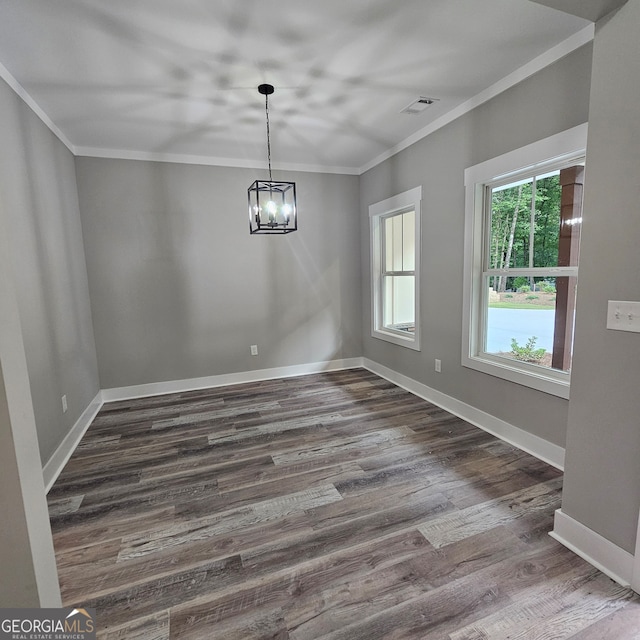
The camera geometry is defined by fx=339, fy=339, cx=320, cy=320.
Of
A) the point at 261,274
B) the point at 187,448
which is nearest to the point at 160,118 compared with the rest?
the point at 261,274

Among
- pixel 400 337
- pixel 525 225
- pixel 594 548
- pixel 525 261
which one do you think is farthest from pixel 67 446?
pixel 525 225

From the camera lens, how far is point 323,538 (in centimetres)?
175

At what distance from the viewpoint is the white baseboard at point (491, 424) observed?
2361 mm

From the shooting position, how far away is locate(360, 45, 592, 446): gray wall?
2.18 metres

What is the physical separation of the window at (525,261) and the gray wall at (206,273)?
2.02m

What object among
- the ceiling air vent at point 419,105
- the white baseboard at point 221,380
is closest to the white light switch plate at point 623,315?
the ceiling air vent at point 419,105

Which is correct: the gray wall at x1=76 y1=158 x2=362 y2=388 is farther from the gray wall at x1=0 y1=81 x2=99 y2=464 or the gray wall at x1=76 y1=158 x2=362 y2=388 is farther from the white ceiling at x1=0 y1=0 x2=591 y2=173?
the white ceiling at x1=0 y1=0 x2=591 y2=173

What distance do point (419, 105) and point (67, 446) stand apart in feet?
13.0

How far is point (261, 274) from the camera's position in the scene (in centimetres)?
428

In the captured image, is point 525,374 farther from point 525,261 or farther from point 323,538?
point 323,538

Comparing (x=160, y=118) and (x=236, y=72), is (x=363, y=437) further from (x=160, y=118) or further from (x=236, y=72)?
(x=160, y=118)

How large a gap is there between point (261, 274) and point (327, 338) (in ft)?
4.09

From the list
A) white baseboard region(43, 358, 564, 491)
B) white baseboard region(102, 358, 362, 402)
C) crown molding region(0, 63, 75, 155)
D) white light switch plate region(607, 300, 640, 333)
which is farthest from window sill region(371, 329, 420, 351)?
crown molding region(0, 63, 75, 155)

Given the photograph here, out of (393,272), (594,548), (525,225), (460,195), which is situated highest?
(460,195)
